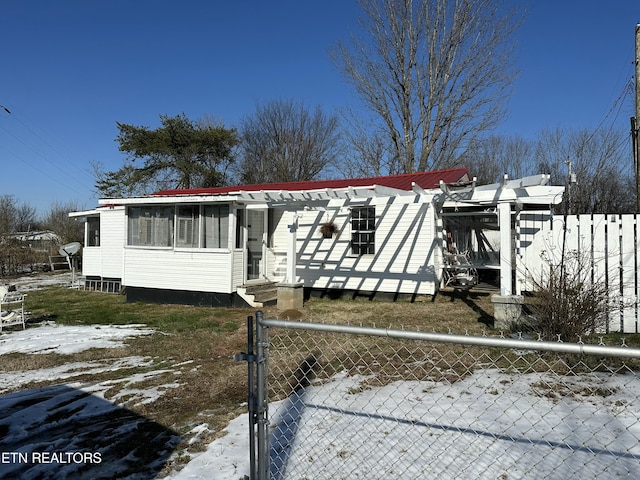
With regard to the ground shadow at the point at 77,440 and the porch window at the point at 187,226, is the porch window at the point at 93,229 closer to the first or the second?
the porch window at the point at 187,226

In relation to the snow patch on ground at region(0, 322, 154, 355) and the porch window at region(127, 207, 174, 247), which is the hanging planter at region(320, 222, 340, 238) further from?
the snow patch on ground at region(0, 322, 154, 355)

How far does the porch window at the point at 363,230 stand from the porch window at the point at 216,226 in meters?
3.54

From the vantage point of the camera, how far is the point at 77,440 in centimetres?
353

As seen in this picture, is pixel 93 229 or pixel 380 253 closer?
pixel 380 253

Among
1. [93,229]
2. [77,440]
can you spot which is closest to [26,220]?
[93,229]

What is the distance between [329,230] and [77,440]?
9016 mm

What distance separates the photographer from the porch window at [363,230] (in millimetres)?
11594

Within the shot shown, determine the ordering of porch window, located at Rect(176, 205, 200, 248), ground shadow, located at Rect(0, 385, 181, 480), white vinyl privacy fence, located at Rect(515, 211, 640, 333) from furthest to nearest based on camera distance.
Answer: porch window, located at Rect(176, 205, 200, 248), white vinyl privacy fence, located at Rect(515, 211, 640, 333), ground shadow, located at Rect(0, 385, 181, 480)

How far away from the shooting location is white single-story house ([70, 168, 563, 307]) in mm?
10781

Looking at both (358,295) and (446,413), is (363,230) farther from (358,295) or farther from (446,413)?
(446,413)

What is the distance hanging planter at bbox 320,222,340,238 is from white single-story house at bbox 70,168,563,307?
3cm

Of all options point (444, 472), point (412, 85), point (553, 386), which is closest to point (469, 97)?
point (412, 85)

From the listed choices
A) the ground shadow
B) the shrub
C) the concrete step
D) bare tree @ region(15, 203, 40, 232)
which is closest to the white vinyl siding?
the concrete step

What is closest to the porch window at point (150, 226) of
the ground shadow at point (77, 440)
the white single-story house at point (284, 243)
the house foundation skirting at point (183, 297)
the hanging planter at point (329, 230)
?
the white single-story house at point (284, 243)
